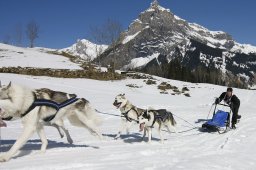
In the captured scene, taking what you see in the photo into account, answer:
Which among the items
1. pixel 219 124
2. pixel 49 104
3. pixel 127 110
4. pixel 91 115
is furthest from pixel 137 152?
pixel 219 124

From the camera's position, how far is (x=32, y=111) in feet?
22.5

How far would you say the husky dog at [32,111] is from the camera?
6.39m

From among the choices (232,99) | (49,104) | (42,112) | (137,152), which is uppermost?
(232,99)

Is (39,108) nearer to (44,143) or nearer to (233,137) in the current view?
(44,143)

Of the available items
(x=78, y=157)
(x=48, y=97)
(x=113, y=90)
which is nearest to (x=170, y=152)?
(x=78, y=157)

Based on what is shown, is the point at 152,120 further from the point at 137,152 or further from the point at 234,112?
the point at 234,112

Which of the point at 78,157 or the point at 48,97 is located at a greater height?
the point at 48,97

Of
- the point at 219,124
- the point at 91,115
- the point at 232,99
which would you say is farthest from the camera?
the point at 232,99

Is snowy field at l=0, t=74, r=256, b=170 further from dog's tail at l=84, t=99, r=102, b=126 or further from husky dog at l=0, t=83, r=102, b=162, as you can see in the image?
dog's tail at l=84, t=99, r=102, b=126

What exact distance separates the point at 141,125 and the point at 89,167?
3807mm

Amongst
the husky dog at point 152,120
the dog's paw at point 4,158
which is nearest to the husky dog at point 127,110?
the husky dog at point 152,120

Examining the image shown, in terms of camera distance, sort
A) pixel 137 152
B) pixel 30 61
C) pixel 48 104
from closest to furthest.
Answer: pixel 48 104 → pixel 137 152 → pixel 30 61

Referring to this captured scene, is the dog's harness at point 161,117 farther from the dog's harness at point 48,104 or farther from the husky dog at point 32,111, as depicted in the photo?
the dog's harness at point 48,104

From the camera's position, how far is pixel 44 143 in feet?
24.5
